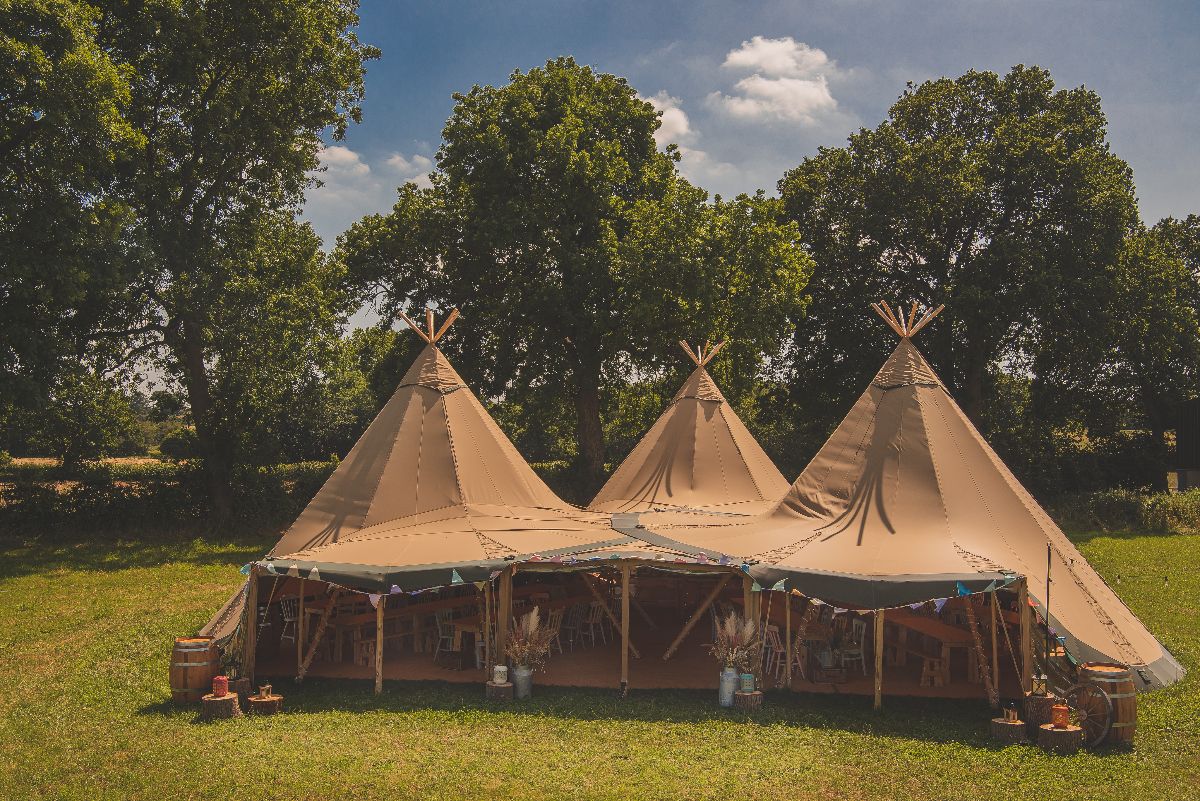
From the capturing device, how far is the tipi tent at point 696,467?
17.5 metres

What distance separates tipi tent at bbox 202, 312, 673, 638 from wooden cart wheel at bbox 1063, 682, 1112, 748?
5.03 metres

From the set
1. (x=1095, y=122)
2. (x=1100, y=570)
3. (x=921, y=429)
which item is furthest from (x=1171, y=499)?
(x=921, y=429)

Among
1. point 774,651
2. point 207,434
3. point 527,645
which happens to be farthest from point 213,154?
point 774,651

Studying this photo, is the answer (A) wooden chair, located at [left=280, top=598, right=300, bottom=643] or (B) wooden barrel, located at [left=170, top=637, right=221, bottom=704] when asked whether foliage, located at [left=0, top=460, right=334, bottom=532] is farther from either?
(B) wooden barrel, located at [left=170, top=637, right=221, bottom=704]

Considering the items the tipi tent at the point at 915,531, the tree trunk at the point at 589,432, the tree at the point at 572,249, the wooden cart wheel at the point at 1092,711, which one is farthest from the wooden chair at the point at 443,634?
the tree trunk at the point at 589,432

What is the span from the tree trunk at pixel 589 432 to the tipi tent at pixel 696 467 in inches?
315

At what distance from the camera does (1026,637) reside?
9.77 metres

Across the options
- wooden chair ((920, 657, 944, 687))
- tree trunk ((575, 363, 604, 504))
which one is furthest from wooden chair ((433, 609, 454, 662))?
tree trunk ((575, 363, 604, 504))

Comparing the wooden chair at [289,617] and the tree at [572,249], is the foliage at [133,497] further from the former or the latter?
the wooden chair at [289,617]

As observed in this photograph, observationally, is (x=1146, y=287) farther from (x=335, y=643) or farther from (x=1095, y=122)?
(x=335, y=643)

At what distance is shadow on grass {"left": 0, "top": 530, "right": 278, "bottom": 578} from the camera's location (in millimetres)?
20172

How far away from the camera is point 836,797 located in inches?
304

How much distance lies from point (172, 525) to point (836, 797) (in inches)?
828

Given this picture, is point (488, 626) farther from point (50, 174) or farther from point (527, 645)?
point (50, 174)
